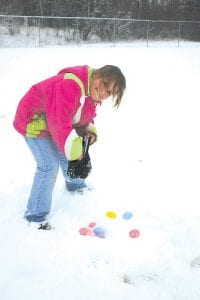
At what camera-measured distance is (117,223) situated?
3.50 meters

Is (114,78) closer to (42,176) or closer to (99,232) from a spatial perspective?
(42,176)

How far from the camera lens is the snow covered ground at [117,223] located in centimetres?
263

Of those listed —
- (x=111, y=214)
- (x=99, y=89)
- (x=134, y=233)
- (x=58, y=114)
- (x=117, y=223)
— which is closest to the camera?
(x=58, y=114)

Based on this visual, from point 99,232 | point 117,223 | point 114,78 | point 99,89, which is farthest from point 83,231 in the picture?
point 114,78

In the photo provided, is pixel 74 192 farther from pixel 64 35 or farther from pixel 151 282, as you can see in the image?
pixel 64 35

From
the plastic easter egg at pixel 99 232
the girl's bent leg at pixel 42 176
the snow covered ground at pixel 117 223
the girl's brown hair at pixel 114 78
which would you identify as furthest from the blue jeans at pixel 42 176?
the girl's brown hair at pixel 114 78

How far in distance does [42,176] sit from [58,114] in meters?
0.71

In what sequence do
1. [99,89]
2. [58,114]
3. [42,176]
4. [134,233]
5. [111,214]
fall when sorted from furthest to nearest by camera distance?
[111,214]
[42,176]
[134,233]
[99,89]
[58,114]

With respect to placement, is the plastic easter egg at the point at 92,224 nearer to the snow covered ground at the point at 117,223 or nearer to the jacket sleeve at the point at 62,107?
the snow covered ground at the point at 117,223

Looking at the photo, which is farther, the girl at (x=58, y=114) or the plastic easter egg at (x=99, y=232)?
the plastic easter egg at (x=99, y=232)

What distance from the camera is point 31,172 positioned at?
4785 mm

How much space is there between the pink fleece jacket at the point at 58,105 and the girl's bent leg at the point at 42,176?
0.10 meters

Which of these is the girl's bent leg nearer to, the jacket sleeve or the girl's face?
the jacket sleeve

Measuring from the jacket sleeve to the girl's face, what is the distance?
127mm
